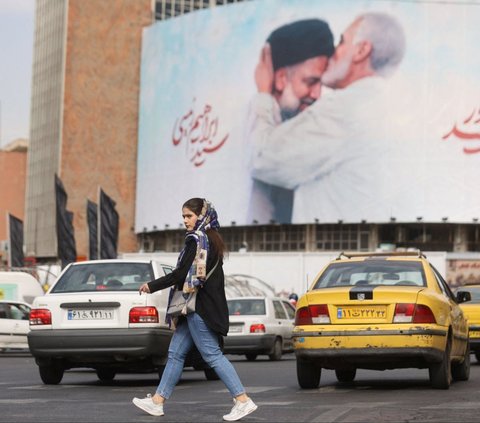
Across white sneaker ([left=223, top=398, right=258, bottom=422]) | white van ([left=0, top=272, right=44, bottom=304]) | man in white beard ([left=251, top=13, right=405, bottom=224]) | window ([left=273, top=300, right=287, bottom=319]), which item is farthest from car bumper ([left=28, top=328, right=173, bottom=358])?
man in white beard ([left=251, top=13, right=405, bottom=224])

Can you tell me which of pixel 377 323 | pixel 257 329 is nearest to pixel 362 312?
pixel 377 323

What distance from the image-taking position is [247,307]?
26.4 meters

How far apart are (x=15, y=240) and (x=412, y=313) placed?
42939 millimetres

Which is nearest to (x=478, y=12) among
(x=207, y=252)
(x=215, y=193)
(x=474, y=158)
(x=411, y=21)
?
(x=411, y=21)

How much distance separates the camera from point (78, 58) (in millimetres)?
92312

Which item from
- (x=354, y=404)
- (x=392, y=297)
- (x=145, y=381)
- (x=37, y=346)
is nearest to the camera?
(x=354, y=404)

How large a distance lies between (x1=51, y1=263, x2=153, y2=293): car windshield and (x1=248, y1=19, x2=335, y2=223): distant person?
6259cm

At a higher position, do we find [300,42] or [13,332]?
[300,42]

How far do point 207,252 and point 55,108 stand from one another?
278 feet

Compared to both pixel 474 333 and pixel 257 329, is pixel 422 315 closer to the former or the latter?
pixel 474 333

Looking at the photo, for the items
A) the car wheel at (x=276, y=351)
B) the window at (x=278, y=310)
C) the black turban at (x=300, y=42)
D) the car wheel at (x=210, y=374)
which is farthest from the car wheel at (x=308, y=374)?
the black turban at (x=300, y=42)

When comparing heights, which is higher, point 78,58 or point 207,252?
point 78,58

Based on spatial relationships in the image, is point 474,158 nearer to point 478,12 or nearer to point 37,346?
point 478,12

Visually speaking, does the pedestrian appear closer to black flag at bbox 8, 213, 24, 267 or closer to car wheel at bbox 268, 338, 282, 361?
car wheel at bbox 268, 338, 282, 361
